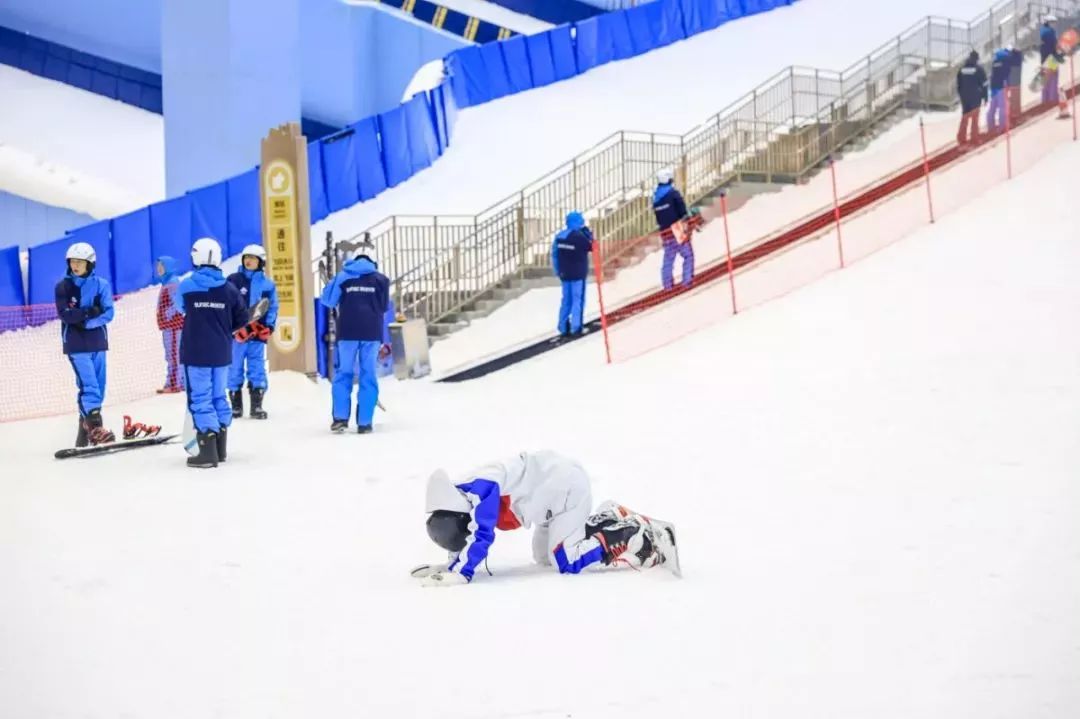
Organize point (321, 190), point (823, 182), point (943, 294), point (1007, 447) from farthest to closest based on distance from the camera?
point (321, 190) → point (823, 182) → point (943, 294) → point (1007, 447)

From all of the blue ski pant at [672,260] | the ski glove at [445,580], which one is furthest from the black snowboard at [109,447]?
the blue ski pant at [672,260]

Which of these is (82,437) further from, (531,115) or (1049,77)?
(531,115)

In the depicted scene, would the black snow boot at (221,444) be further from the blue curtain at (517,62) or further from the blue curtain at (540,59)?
the blue curtain at (540,59)

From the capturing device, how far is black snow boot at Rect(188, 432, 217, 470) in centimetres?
1191

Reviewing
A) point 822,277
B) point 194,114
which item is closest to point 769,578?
point 822,277

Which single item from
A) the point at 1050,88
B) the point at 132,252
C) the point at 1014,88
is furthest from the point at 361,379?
the point at 1050,88

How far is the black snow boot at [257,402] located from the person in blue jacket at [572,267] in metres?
4.66

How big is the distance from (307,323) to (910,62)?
1711 centimetres

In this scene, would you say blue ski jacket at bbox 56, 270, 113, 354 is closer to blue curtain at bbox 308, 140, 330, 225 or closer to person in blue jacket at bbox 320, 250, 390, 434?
person in blue jacket at bbox 320, 250, 390, 434

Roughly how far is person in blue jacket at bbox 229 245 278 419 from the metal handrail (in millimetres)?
5589

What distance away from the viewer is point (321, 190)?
27641 millimetres

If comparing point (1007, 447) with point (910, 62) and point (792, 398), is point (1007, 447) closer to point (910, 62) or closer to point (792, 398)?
point (792, 398)

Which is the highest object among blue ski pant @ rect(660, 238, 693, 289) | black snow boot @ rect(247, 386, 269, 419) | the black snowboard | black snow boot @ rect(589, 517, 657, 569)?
blue ski pant @ rect(660, 238, 693, 289)

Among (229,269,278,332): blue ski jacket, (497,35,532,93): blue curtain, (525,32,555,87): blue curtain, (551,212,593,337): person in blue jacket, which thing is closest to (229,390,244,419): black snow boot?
(229,269,278,332): blue ski jacket
